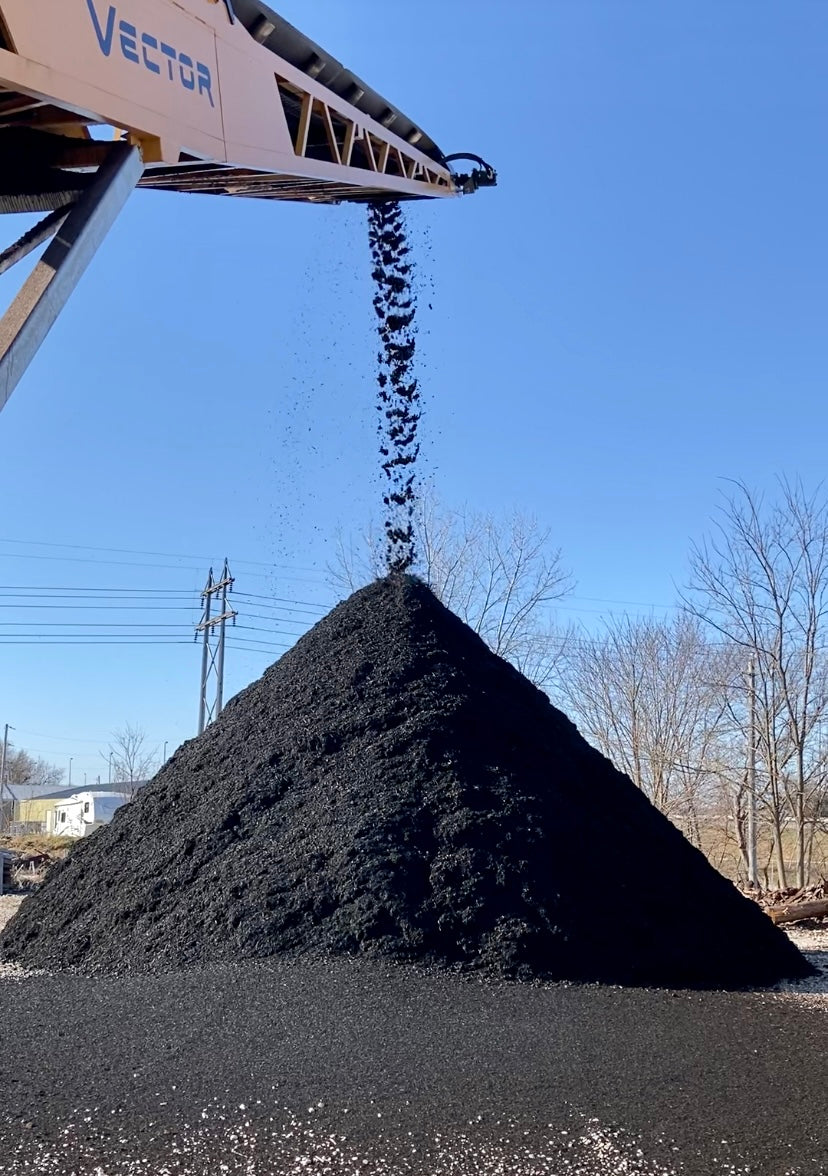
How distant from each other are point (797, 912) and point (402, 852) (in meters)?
6.18

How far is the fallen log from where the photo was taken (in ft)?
34.7

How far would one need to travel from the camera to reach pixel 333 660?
8.70m

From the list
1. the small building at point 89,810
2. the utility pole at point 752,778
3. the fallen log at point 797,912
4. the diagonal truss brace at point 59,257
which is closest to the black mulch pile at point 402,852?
the fallen log at point 797,912

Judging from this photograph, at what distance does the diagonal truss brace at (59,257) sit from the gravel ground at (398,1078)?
8.42 ft

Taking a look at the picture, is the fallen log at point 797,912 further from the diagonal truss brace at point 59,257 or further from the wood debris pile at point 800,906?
the diagonal truss brace at point 59,257

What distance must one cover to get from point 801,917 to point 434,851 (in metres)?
6.05

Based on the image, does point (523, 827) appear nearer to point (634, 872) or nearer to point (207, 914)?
point (634, 872)

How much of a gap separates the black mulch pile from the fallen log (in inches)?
136

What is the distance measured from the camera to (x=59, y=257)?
3504mm

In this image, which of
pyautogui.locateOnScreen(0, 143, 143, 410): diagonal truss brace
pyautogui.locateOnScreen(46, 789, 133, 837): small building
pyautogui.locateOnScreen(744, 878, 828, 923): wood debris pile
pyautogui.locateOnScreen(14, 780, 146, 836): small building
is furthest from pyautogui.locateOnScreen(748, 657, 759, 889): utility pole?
pyautogui.locateOnScreen(14, 780, 146, 836): small building

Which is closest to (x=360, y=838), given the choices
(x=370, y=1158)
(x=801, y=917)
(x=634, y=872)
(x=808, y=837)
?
(x=634, y=872)

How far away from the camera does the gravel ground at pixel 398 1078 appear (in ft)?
10.9

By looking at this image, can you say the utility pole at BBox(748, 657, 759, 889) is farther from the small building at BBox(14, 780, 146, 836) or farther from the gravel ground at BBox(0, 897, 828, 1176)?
the small building at BBox(14, 780, 146, 836)

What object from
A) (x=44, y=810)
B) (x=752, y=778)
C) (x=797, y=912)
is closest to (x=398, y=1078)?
(x=797, y=912)
